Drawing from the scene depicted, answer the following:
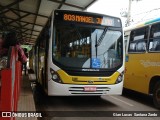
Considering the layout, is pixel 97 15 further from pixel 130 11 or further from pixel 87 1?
pixel 130 11

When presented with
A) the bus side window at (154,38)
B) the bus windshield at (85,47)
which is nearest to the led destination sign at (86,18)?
the bus windshield at (85,47)

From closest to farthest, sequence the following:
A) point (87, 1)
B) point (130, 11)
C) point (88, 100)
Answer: point (88, 100) → point (87, 1) → point (130, 11)

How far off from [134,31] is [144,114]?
3.92 meters

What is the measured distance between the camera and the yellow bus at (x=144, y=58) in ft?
29.9

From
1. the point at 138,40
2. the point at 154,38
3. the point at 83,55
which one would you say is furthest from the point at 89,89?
the point at 138,40

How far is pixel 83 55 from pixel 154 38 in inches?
99.1

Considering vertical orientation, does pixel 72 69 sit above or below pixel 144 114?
above

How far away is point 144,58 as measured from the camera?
979 cm

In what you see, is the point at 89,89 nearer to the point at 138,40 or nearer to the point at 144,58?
the point at 144,58

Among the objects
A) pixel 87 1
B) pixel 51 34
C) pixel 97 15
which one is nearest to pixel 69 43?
pixel 51 34

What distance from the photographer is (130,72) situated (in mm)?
10969

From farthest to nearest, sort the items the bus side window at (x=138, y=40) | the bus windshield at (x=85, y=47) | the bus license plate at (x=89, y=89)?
the bus side window at (x=138, y=40), the bus windshield at (x=85, y=47), the bus license plate at (x=89, y=89)

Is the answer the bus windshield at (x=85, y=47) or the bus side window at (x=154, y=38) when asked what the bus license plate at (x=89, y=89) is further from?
the bus side window at (x=154, y=38)

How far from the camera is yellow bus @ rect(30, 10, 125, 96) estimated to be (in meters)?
8.34
